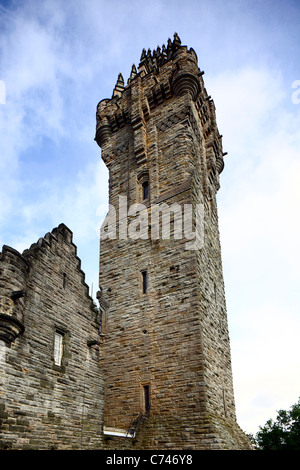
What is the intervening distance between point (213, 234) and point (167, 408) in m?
9.21

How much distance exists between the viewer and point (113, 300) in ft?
57.7

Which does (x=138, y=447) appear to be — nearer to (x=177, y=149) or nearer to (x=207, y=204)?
(x=207, y=204)

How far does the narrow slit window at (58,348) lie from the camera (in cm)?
1211

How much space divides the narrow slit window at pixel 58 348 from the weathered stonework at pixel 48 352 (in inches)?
3.7

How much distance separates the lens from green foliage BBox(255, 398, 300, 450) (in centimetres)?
4122

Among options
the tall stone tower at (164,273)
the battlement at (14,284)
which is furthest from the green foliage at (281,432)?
the battlement at (14,284)

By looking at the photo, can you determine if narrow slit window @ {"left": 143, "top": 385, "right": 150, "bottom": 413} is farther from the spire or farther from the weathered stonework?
the spire

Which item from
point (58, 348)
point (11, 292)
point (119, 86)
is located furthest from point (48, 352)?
point (119, 86)

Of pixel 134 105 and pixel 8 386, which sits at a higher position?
pixel 134 105

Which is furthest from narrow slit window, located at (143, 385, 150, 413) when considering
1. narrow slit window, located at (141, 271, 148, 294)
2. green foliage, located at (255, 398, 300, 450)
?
green foliage, located at (255, 398, 300, 450)

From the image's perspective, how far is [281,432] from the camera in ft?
140

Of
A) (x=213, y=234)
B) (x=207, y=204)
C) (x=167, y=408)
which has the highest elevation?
(x=207, y=204)

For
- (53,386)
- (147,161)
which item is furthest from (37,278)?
(147,161)

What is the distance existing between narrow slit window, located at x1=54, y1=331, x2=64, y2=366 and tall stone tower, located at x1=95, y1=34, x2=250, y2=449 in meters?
3.16
